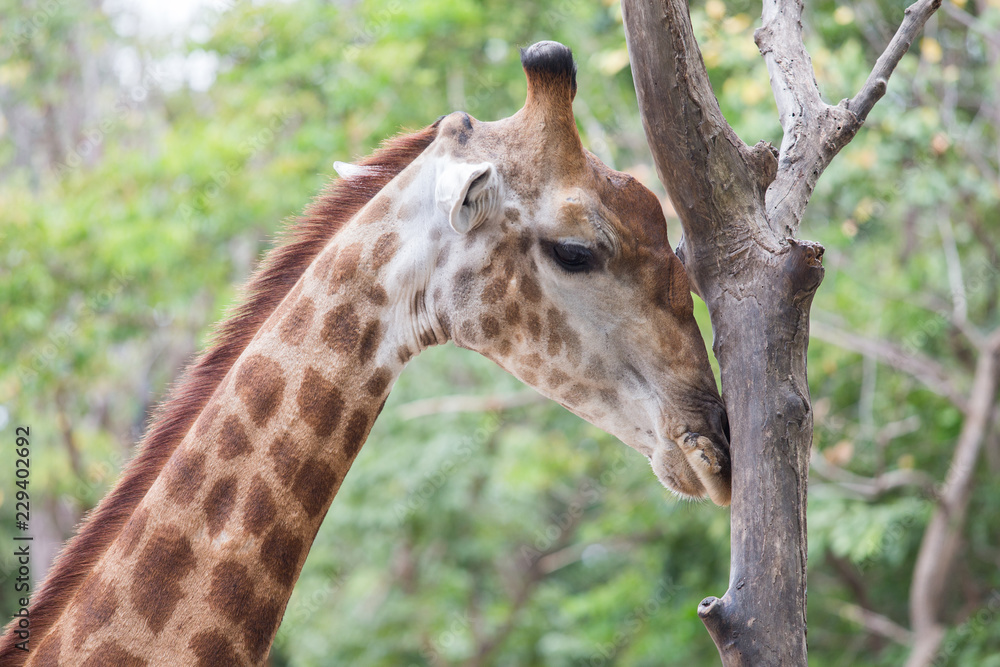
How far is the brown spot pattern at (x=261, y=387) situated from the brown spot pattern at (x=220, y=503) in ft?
0.59

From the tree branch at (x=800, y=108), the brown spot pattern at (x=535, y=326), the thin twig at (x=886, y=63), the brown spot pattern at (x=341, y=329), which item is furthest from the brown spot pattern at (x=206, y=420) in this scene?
the thin twig at (x=886, y=63)

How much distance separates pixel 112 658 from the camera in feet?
7.25

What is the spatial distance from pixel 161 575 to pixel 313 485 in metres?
0.45

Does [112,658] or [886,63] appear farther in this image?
[886,63]

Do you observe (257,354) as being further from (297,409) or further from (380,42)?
(380,42)

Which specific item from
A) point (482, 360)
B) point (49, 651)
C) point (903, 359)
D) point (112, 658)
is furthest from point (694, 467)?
point (482, 360)

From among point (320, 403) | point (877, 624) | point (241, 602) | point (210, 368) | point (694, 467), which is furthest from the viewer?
point (877, 624)

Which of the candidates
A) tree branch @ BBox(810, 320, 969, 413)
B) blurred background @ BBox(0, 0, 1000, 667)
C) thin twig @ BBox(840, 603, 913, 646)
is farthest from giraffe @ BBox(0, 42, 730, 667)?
thin twig @ BBox(840, 603, 913, 646)

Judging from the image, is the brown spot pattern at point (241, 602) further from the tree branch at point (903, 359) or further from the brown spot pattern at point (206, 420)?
the tree branch at point (903, 359)

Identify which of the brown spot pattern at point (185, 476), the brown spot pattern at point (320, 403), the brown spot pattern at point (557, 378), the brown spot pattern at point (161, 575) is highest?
the brown spot pattern at point (557, 378)

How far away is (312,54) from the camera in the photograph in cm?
920

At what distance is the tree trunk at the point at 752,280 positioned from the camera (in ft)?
5.83

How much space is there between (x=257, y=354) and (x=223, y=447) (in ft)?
0.91

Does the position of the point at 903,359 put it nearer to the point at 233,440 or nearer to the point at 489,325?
the point at 489,325
